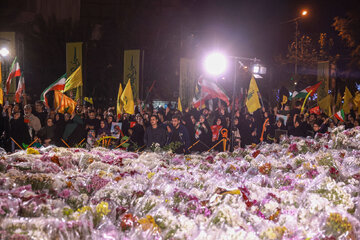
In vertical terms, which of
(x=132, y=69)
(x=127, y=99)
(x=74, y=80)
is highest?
(x=132, y=69)

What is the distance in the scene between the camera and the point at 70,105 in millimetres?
13789

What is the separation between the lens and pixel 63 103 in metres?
13.7

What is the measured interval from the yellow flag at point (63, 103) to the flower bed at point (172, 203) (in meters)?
8.02

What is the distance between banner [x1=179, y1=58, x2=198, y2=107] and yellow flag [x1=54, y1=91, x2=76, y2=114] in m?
8.34

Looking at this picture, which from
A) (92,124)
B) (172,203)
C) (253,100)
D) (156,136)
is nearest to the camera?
(172,203)

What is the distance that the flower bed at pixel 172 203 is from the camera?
9.91 feet

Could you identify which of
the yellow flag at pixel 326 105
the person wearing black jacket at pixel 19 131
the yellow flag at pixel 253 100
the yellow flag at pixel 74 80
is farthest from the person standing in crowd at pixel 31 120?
the yellow flag at pixel 326 105

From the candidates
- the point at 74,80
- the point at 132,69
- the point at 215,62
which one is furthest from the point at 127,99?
the point at 132,69

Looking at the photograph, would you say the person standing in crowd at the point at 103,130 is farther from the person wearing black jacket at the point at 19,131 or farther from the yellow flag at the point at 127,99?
the person wearing black jacket at the point at 19,131

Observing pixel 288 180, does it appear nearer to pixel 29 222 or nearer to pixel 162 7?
pixel 29 222

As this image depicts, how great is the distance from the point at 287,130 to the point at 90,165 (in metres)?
9.34

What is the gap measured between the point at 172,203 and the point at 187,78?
61.5ft

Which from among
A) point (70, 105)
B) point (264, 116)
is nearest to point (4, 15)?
point (70, 105)

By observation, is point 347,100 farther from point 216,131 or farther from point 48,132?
point 48,132
